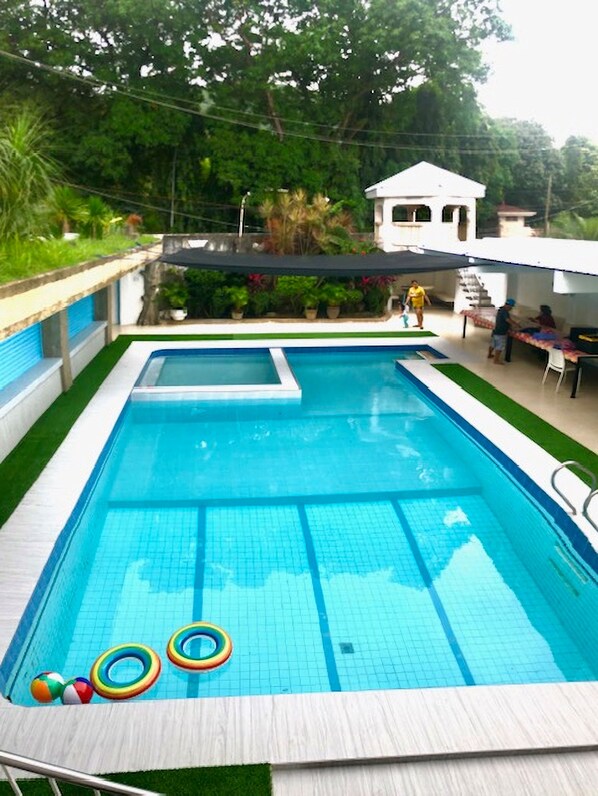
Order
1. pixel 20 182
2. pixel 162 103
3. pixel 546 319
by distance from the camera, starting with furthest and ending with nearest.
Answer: pixel 162 103 → pixel 546 319 → pixel 20 182

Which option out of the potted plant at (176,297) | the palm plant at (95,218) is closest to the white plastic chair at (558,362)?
the palm plant at (95,218)

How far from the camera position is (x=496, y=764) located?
3459 millimetres

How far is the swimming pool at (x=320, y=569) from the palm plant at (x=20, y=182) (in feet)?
9.02

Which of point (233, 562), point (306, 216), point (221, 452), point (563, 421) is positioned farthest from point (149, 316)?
point (233, 562)

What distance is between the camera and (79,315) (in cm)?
1316

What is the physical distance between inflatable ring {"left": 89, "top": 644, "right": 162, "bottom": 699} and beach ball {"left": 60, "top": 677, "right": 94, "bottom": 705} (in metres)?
0.14

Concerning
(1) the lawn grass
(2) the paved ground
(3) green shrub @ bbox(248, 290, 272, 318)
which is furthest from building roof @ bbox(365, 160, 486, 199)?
(1) the lawn grass

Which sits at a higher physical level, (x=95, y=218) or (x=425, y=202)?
(x=425, y=202)

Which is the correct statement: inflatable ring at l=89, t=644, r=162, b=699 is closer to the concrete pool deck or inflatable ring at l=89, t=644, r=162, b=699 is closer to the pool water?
the concrete pool deck

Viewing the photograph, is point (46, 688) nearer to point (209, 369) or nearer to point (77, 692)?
point (77, 692)

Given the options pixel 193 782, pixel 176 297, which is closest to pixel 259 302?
pixel 176 297

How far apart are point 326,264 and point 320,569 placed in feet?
24.3

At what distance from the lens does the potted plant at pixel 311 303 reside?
60.3 ft

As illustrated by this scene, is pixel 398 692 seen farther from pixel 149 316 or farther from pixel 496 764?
pixel 149 316
